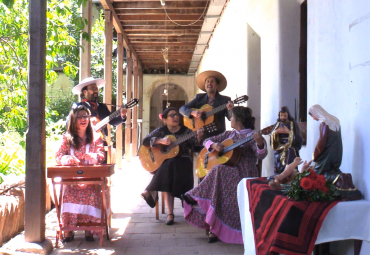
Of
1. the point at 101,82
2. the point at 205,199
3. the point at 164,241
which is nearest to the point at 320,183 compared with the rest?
the point at 205,199

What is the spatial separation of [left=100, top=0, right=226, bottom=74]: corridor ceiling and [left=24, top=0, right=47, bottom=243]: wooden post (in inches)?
200

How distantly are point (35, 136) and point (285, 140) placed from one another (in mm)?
2229

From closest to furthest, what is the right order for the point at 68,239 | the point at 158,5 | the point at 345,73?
the point at 345,73, the point at 68,239, the point at 158,5

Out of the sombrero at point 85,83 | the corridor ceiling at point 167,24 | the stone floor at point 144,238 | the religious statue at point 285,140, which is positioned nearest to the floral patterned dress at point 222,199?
the stone floor at point 144,238

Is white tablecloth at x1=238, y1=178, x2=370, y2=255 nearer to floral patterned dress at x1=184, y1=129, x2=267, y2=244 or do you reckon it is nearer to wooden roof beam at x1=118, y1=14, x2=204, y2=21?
floral patterned dress at x1=184, y1=129, x2=267, y2=244

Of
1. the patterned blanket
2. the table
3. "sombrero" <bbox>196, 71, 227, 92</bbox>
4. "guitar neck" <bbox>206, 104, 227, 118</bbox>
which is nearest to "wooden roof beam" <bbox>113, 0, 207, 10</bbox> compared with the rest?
"sombrero" <bbox>196, 71, 227, 92</bbox>

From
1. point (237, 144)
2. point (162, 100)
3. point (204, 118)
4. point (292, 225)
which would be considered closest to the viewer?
point (292, 225)

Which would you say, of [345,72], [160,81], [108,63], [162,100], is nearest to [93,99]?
[108,63]

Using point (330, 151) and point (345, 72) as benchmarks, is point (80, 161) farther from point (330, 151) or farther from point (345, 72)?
point (345, 72)

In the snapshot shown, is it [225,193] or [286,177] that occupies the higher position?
Result: [286,177]

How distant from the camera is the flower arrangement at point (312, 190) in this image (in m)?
2.60

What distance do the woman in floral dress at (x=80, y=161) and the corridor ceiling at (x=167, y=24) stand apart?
504cm

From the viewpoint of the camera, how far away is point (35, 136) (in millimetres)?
3938

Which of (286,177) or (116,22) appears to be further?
(116,22)
